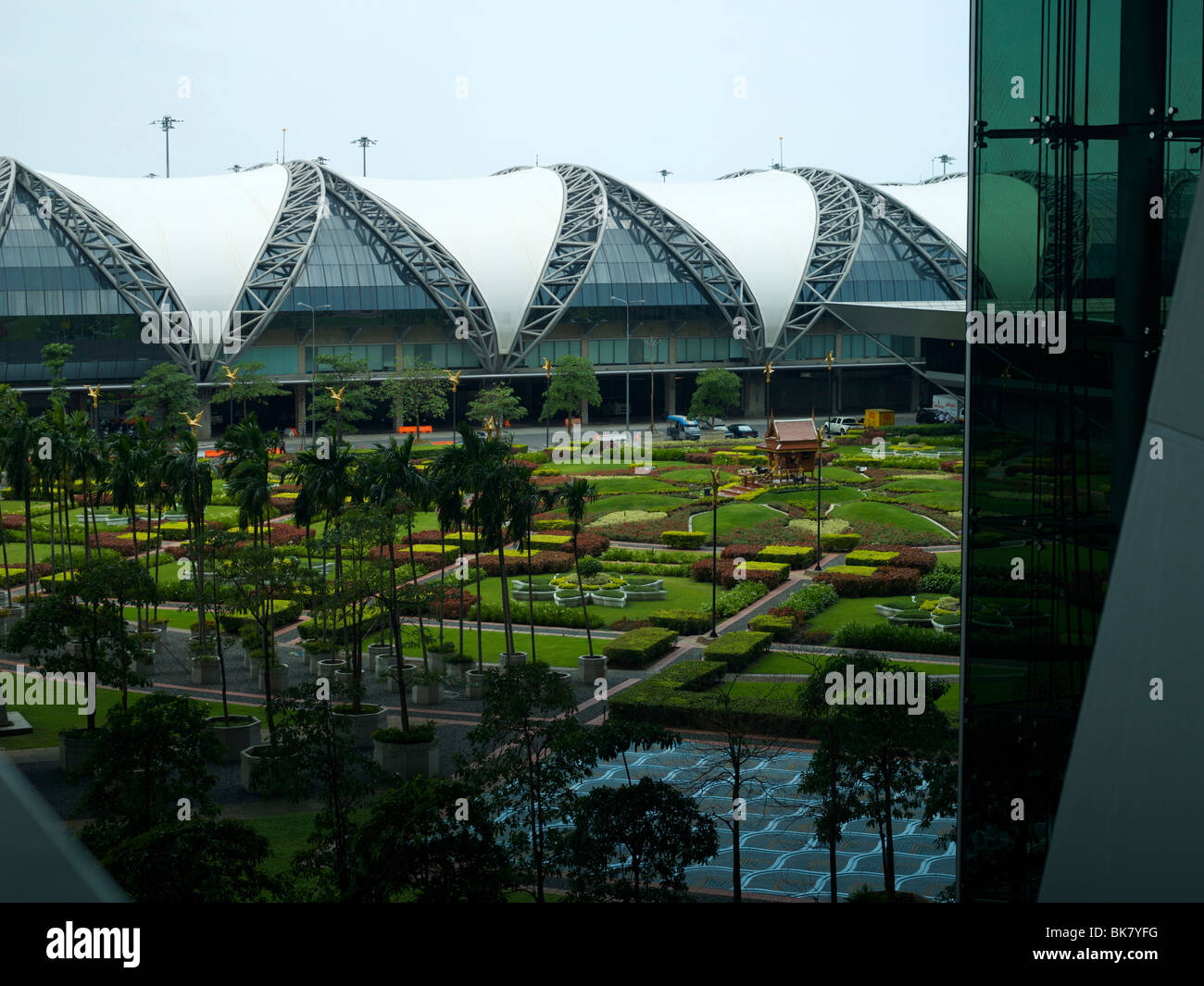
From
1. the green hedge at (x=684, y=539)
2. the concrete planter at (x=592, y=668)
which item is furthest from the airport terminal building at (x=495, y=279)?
the concrete planter at (x=592, y=668)

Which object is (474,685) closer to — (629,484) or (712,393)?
(629,484)

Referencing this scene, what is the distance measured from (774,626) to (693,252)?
193 ft

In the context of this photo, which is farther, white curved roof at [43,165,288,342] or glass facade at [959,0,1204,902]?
white curved roof at [43,165,288,342]

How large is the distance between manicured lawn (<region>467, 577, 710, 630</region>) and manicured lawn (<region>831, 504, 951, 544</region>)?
10.3 meters

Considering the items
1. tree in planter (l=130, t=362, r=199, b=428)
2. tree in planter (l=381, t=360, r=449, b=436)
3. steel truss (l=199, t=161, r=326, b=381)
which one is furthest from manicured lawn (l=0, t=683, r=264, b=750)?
steel truss (l=199, t=161, r=326, b=381)

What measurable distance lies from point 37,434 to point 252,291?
150ft

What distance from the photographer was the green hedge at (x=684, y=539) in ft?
145

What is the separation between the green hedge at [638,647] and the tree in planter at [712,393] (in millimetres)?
48589

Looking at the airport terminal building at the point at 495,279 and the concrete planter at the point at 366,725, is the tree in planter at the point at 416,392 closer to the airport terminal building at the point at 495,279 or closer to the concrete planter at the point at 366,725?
the airport terminal building at the point at 495,279

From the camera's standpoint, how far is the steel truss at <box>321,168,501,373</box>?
80625 mm

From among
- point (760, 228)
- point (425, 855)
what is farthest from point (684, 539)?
point (760, 228)

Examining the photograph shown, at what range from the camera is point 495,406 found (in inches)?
2849

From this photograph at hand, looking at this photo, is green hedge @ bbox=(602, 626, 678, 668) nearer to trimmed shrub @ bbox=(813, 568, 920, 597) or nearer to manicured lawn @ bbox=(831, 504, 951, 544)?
trimmed shrub @ bbox=(813, 568, 920, 597)
